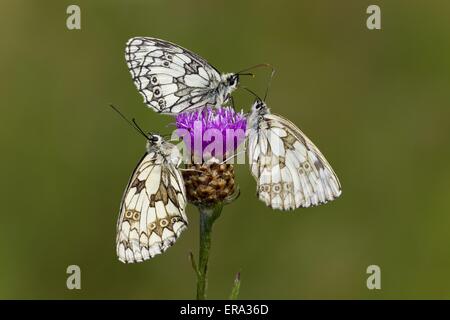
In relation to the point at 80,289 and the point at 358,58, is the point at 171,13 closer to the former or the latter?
the point at 358,58

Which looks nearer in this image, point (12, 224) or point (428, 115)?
point (12, 224)

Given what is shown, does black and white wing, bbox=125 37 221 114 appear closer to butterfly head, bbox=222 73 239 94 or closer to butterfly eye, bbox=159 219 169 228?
butterfly head, bbox=222 73 239 94

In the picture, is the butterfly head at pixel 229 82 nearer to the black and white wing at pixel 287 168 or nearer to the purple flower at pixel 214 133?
the purple flower at pixel 214 133

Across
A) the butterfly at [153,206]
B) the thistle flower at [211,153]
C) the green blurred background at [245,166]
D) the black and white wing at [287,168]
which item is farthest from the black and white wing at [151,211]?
the green blurred background at [245,166]

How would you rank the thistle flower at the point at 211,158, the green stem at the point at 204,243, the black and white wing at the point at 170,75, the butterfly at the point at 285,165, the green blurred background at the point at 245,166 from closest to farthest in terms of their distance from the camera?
1. the green stem at the point at 204,243
2. the butterfly at the point at 285,165
3. the thistle flower at the point at 211,158
4. the black and white wing at the point at 170,75
5. the green blurred background at the point at 245,166

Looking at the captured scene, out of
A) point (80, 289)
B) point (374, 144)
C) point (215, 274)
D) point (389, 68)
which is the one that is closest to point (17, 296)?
point (80, 289)

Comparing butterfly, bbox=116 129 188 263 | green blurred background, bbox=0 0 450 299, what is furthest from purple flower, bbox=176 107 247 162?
green blurred background, bbox=0 0 450 299
